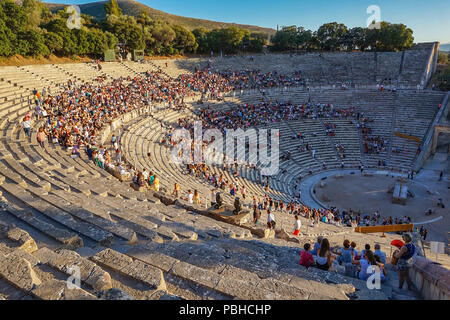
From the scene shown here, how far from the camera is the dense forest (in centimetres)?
2995

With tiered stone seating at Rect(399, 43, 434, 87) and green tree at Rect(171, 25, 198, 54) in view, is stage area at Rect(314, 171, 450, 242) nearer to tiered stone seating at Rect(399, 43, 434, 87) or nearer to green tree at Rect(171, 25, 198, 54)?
tiered stone seating at Rect(399, 43, 434, 87)

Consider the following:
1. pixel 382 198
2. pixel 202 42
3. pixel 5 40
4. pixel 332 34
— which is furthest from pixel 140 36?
pixel 382 198

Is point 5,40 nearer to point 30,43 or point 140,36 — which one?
point 30,43

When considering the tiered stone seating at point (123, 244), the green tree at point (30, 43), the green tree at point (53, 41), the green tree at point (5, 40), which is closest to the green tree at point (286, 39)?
the green tree at point (53, 41)

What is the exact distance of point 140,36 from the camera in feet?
143

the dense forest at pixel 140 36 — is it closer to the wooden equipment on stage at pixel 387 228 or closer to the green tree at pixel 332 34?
the green tree at pixel 332 34

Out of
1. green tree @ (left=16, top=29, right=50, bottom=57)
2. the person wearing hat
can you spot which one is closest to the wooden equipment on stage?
the person wearing hat

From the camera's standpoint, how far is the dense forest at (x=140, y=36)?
30.0m

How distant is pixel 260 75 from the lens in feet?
135

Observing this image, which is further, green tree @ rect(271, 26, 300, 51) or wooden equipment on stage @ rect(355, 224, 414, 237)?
green tree @ rect(271, 26, 300, 51)

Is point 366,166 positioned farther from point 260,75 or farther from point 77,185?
point 77,185

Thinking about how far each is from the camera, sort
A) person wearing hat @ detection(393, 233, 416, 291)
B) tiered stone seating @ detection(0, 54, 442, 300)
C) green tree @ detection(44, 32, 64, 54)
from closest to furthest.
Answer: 1. tiered stone seating @ detection(0, 54, 442, 300)
2. person wearing hat @ detection(393, 233, 416, 291)
3. green tree @ detection(44, 32, 64, 54)

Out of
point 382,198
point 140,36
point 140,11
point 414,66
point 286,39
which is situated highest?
point 140,11

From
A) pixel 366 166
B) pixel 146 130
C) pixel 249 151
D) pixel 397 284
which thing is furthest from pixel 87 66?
pixel 397 284
